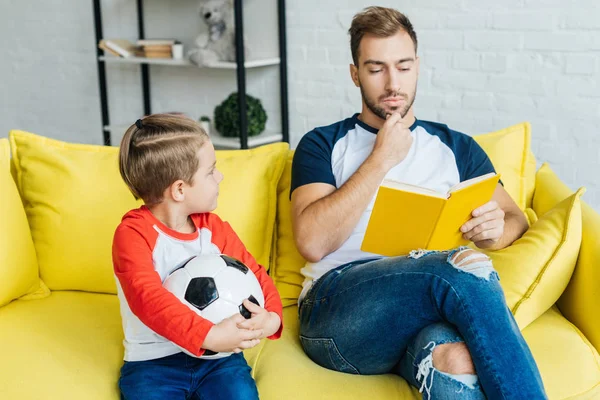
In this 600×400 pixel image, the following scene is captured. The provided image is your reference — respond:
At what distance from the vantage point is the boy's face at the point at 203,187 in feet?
4.89

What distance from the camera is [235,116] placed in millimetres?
3572

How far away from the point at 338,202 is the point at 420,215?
0.86ft

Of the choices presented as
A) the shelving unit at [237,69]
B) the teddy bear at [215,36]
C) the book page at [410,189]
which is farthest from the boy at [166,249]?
the teddy bear at [215,36]

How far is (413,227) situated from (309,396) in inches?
17.1

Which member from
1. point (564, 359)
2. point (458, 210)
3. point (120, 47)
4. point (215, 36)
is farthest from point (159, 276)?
point (120, 47)

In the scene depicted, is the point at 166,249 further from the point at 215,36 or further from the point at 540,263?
the point at 215,36

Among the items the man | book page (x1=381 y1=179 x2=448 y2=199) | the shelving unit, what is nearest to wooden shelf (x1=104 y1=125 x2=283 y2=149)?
the shelving unit

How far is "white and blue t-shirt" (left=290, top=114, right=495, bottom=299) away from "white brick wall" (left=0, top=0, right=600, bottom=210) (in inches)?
38.7

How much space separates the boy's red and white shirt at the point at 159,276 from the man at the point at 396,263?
0.18 meters

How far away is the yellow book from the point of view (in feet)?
4.84

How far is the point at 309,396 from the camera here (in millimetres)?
1502

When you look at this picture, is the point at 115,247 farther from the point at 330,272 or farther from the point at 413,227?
the point at 413,227

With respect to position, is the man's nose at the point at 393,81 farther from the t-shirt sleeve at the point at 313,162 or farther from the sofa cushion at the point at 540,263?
the sofa cushion at the point at 540,263

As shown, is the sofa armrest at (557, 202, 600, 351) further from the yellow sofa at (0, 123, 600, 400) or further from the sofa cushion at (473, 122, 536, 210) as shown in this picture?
the sofa cushion at (473, 122, 536, 210)
